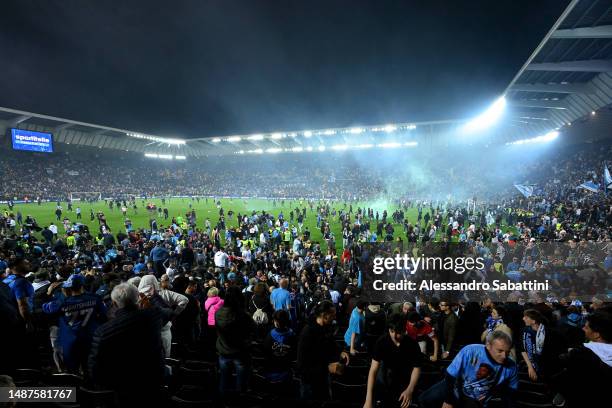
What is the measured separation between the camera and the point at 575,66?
20000mm

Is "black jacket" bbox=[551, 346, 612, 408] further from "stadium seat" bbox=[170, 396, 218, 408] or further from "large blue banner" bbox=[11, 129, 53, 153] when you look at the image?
"large blue banner" bbox=[11, 129, 53, 153]

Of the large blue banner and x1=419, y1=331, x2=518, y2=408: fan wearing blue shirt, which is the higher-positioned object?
the large blue banner

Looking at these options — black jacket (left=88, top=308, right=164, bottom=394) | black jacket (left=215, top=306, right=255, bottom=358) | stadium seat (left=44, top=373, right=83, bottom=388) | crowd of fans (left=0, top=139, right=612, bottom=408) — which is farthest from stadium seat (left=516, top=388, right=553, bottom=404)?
stadium seat (left=44, top=373, right=83, bottom=388)

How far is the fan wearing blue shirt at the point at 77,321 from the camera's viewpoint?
12.6 feet

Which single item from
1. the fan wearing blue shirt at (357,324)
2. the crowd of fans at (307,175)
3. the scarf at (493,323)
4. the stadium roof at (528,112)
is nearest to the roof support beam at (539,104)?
the stadium roof at (528,112)

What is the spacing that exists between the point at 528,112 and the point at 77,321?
132ft

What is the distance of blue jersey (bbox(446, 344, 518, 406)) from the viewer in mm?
3059

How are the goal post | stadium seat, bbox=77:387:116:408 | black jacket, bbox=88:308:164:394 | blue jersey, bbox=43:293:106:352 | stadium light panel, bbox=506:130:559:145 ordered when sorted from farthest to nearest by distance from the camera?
the goal post, stadium light panel, bbox=506:130:559:145, blue jersey, bbox=43:293:106:352, stadium seat, bbox=77:387:116:408, black jacket, bbox=88:308:164:394

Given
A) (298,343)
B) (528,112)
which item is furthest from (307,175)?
(298,343)

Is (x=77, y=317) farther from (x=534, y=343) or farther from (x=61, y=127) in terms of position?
(x=61, y=127)

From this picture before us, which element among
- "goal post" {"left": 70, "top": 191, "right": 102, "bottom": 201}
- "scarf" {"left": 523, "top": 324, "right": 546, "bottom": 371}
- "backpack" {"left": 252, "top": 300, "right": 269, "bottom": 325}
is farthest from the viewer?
"goal post" {"left": 70, "top": 191, "right": 102, "bottom": 201}

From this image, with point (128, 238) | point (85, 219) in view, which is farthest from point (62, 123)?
point (128, 238)

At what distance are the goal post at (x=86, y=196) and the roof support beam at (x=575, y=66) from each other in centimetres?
5087

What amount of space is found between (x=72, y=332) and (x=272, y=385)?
2501 mm
